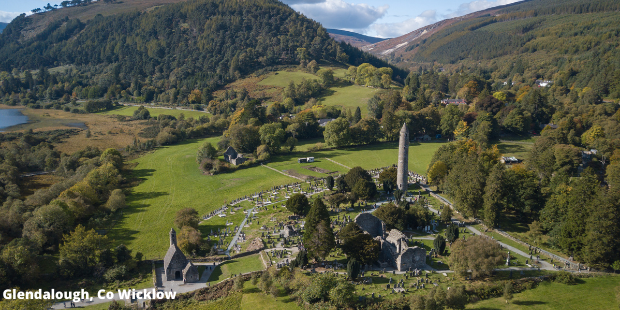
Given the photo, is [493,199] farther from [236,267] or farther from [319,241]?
Answer: [236,267]

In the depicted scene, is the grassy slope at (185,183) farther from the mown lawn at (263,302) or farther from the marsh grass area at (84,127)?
the marsh grass area at (84,127)

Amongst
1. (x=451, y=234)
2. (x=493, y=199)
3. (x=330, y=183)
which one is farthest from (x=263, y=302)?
(x=493, y=199)

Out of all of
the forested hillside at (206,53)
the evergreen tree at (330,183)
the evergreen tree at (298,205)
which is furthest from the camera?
the forested hillside at (206,53)

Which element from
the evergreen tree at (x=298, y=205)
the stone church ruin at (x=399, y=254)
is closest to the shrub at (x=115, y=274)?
the evergreen tree at (x=298, y=205)

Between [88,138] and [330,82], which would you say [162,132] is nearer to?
[88,138]

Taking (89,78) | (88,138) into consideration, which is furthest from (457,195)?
(89,78)

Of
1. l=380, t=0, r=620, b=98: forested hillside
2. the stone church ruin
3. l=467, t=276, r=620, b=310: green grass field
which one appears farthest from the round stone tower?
l=380, t=0, r=620, b=98: forested hillside

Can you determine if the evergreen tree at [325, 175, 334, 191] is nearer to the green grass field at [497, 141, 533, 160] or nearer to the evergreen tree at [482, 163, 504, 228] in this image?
the evergreen tree at [482, 163, 504, 228]
